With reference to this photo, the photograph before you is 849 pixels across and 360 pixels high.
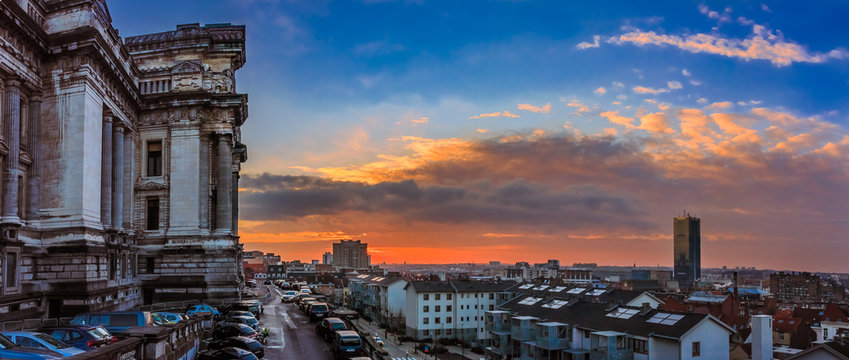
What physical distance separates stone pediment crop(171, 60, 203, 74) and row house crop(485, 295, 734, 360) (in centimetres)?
4433

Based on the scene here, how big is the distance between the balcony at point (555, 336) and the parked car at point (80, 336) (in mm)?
49619

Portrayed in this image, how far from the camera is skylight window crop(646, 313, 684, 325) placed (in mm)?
56156

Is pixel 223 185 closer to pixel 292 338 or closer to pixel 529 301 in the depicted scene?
pixel 292 338

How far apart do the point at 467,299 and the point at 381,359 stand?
63639mm

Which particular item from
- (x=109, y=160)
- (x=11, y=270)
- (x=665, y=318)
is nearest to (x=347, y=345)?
(x=11, y=270)

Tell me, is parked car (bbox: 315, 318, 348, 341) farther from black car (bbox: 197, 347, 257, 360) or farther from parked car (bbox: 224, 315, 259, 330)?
black car (bbox: 197, 347, 257, 360)

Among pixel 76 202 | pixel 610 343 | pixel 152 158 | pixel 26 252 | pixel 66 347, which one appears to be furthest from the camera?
pixel 152 158

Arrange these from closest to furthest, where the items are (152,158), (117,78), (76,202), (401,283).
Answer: (76,202) → (117,78) → (152,158) → (401,283)

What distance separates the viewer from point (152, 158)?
61906 mm

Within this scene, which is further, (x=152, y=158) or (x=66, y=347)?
(x=152, y=158)

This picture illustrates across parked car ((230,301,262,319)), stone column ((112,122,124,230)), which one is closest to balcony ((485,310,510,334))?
parked car ((230,301,262,319))

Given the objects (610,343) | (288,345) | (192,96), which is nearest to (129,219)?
(192,96)

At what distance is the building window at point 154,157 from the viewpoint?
61.6m

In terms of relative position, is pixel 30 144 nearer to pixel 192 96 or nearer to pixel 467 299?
pixel 192 96
